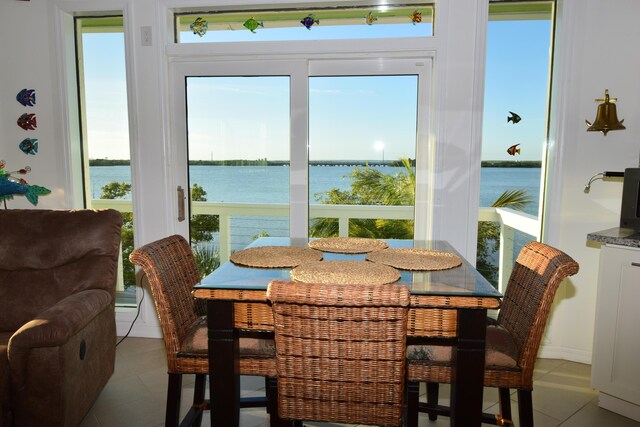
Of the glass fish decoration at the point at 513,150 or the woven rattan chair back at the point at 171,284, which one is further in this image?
the glass fish decoration at the point at 513,150

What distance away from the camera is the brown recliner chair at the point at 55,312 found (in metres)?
1.86

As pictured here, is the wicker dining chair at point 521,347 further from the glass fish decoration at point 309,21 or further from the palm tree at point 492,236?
the glass fish decoration at point 309,21

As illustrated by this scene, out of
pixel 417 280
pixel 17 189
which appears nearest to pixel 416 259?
pixel 417 280

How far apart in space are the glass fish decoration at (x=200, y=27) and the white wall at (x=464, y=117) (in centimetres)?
14

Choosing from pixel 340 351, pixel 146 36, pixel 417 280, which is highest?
pixel 146 36

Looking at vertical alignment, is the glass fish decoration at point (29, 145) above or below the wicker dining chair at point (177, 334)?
above

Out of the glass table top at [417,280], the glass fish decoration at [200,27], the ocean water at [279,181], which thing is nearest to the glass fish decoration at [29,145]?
the ocean water at [279,181]

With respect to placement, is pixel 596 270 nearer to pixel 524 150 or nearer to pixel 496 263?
pixel 496 263

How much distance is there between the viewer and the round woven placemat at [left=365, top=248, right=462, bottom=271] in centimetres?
187

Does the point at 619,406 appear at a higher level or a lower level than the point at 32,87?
lower

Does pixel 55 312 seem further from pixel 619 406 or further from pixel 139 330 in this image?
pixel 619 406

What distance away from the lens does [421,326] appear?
1.58 m

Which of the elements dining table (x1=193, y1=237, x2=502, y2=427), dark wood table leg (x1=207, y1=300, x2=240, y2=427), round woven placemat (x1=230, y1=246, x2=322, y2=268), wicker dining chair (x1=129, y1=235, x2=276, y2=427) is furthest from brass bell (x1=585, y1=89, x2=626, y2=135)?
dark wood table leg (x1=207, y1=300, x2=240, y2=427)

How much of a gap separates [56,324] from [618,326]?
8.89ft
